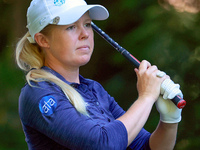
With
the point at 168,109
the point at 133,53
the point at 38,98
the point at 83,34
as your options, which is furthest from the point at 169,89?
the point at 133,53

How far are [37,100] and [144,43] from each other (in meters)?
1.60

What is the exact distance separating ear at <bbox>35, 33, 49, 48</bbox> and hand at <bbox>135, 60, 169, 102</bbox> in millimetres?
459

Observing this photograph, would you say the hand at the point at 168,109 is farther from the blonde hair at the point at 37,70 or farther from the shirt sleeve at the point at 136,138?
the blonde hair at the point at 37,70

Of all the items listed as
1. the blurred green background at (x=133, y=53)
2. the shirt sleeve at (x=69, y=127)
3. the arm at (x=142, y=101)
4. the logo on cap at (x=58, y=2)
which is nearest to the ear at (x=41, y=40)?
the logo on cap at (x=58, y=2)

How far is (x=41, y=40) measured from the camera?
1.65 metres

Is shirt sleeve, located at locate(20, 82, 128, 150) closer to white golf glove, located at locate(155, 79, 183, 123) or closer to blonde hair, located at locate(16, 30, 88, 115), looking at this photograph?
blonde hair, located at locate(16, 30, 88, 115)

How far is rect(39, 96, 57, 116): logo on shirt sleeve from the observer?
1.37 meters

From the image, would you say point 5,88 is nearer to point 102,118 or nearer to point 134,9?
point 134,9

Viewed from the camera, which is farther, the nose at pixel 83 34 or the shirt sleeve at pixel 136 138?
the shirt sleeve at pixel 136 138

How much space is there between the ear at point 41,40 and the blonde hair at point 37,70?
0.06 m

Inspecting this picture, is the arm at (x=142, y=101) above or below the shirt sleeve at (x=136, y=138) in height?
above

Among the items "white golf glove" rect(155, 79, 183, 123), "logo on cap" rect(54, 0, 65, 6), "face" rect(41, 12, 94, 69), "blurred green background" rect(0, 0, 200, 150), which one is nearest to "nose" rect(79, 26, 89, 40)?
"face" rect(41, 12, 94, 69)

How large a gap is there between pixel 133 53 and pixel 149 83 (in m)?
1.32

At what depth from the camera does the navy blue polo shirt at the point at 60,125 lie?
134 centimetres
